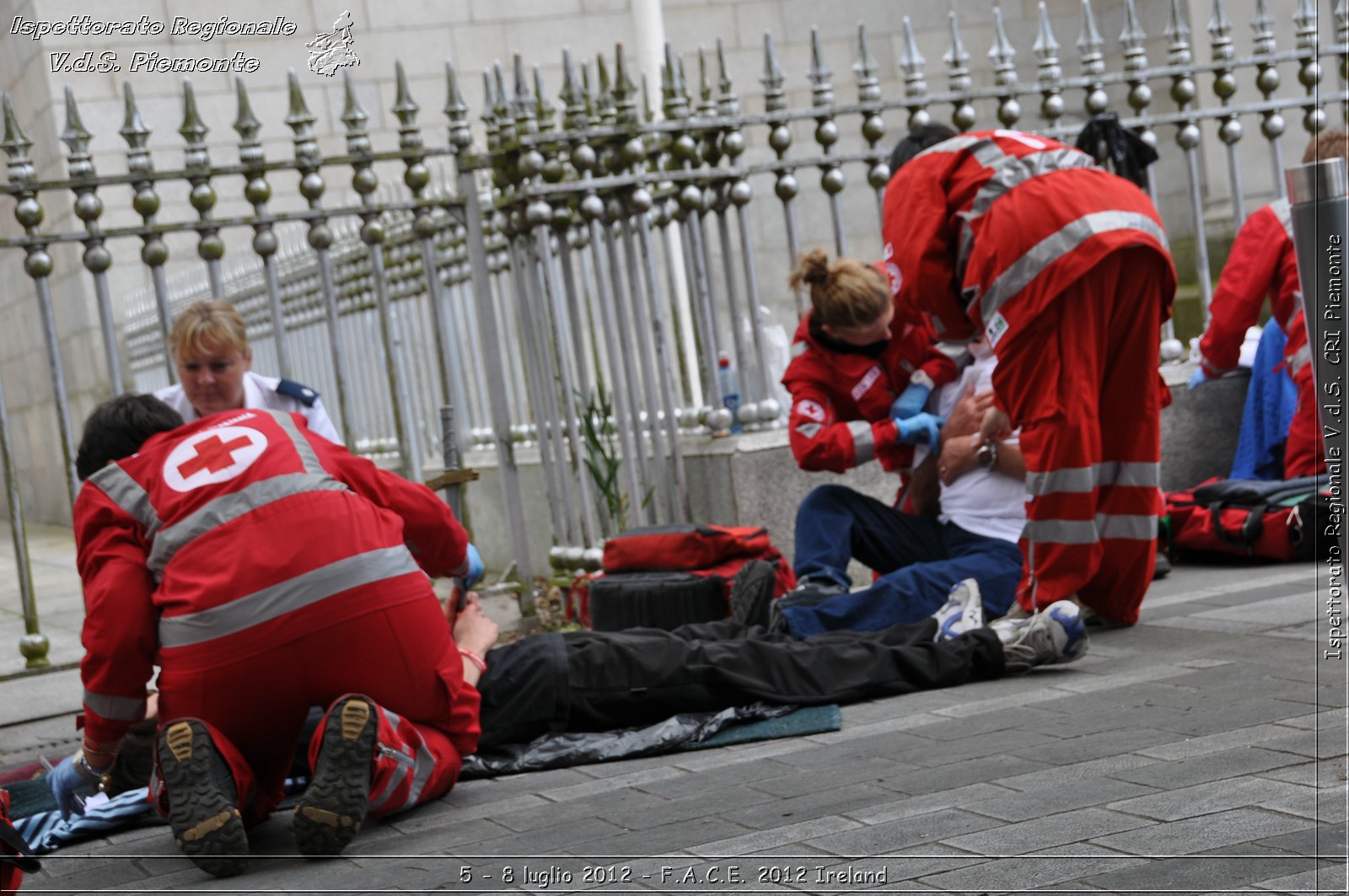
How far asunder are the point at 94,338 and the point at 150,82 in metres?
2.20

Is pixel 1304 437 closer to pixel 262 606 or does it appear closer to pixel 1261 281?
pixel 1261 281

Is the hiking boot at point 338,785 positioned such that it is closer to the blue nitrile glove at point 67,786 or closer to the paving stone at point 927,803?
the blue nitrile glove at point 67,786

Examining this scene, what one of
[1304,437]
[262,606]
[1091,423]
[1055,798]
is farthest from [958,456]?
[262,606]

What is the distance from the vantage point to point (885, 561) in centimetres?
562

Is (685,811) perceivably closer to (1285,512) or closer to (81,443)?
(81,443)

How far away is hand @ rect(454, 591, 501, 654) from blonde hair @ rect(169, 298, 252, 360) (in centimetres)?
113

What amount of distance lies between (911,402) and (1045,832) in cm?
278

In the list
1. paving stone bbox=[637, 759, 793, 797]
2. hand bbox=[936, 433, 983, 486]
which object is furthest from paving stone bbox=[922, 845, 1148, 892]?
hand bbox=[936, 433, 983, 486]

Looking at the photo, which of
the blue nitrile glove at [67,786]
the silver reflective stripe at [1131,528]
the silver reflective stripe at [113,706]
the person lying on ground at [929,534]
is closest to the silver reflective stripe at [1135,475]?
the silver reflective stripe at [1131,528]

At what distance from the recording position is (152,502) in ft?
12.3

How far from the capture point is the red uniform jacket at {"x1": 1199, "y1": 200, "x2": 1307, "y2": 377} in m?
6.48

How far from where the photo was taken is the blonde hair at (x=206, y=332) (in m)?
4.92

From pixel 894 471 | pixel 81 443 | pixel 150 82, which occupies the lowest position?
pixel 894 471

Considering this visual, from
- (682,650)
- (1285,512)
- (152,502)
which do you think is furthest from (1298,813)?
(1285,512)
